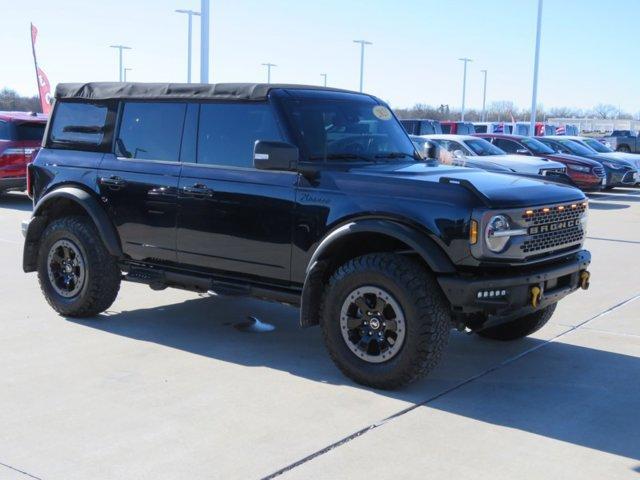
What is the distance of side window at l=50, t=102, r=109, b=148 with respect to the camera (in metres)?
6.79

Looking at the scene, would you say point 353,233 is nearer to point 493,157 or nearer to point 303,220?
point 303,220

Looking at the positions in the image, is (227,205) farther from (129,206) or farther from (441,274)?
(441,274)

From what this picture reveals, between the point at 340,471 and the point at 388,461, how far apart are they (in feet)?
0.91

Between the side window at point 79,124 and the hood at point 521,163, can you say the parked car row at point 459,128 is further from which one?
the side window at point 79,124

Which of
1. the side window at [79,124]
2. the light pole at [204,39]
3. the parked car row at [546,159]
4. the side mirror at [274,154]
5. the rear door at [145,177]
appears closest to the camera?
the side mirror at [274,154]

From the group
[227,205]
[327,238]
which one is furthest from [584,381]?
[227,205]

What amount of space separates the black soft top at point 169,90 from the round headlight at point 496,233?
1957 millimetres

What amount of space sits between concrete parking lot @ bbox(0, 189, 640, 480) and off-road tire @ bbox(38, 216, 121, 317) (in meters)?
0.15

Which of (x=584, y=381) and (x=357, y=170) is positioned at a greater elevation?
(x=357, y=170)

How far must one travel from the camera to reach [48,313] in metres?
7.09

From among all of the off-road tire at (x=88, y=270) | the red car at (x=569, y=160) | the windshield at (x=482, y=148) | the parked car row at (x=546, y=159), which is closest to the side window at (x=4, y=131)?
the parked car row at (x=546, y=159)

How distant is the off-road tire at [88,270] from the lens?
6.61 metres

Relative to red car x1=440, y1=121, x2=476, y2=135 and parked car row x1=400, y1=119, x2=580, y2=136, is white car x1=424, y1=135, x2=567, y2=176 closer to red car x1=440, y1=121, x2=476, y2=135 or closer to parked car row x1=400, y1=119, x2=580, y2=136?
parked car row x1=400, y1=119, x2=580, y2=136

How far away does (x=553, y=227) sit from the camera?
5.34 metres
